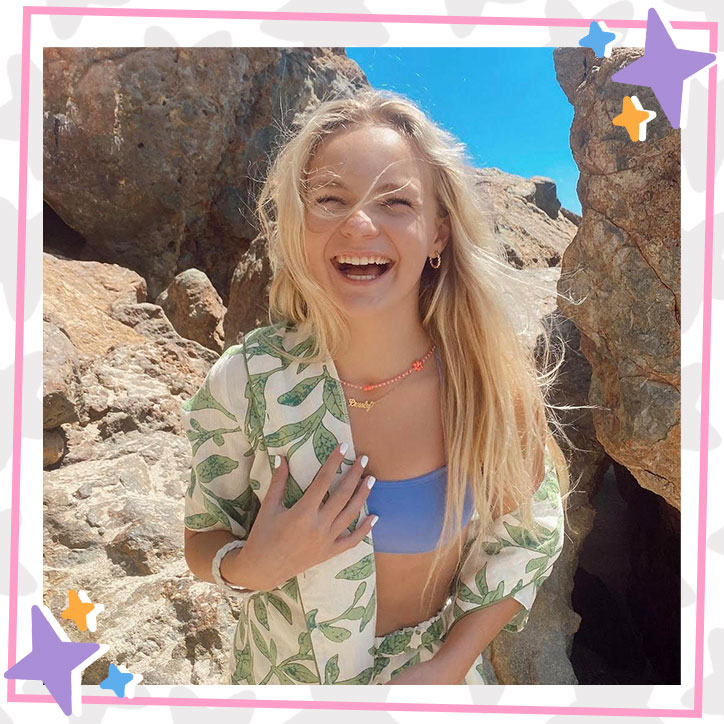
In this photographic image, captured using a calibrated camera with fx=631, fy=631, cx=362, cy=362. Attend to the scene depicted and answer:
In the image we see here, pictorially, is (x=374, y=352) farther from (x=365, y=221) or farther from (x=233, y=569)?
(x=233, y=569)

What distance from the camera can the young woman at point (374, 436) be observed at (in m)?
1.10

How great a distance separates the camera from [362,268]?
1103 millimetres

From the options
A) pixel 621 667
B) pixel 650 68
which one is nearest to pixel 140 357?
pixel 650 68

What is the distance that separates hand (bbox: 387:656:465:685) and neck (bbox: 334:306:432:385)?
52 centimetres

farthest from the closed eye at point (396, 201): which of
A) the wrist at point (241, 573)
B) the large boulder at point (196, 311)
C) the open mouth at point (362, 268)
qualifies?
the large boulder at point (196, 311)

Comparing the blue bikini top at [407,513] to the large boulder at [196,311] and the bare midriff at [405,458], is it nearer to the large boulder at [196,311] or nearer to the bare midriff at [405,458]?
the bare midriff at [405,458]

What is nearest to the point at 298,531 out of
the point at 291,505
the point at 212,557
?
the point at 291,505

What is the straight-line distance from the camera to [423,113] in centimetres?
124

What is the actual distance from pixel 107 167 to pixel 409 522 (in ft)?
15.5

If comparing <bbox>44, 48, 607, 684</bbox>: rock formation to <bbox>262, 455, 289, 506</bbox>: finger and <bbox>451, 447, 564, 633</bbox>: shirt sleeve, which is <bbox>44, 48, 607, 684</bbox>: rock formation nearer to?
<bbox>451, 447, 564, 633</bbox>: shirt sleeve

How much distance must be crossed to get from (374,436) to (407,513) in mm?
156

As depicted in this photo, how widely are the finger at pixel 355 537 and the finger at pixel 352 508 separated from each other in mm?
20

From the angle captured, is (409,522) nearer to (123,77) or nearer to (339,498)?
(339,498)

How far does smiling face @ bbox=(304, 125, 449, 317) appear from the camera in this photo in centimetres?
107
